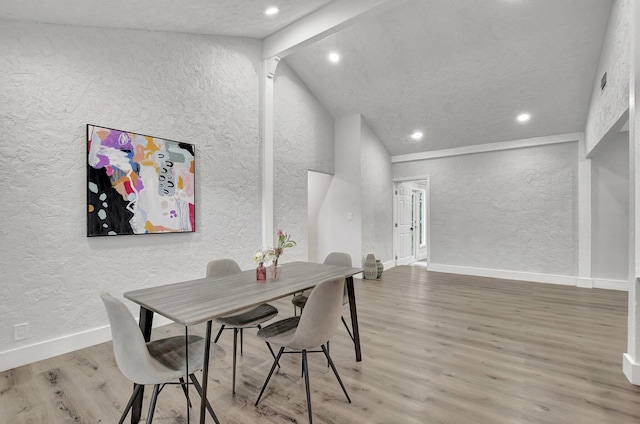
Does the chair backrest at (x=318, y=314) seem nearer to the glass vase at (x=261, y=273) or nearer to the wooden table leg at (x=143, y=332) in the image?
the glass vase at (x=261, y=273)

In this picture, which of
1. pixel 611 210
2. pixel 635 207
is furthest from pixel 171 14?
pixel 611 210

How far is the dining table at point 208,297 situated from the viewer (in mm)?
1514

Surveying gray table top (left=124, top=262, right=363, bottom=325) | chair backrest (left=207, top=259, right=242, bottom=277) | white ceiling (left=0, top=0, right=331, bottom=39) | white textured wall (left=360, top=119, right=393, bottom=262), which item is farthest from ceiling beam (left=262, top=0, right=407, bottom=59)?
chair backrest (left=207, top=259, right=242, bottom=277)

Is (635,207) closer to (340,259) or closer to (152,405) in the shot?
(340,259)

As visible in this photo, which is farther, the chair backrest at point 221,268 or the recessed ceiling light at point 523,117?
the recessed ceiling light at point 523,117

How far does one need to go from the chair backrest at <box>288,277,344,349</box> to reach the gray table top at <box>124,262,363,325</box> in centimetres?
21

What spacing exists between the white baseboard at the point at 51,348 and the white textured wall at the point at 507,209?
18.9 ft

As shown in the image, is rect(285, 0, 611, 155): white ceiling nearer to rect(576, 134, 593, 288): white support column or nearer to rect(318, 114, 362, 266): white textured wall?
rect(318, 114, 362, 266): white textured wall

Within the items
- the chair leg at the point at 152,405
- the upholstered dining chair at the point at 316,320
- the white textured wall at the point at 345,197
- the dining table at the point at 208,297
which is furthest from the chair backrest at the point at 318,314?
the white textured wall at the point at 345,197

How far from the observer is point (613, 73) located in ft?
10.2

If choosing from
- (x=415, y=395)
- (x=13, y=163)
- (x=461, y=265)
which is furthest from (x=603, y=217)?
(x=13, y=163)

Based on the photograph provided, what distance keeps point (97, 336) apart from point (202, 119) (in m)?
2.54

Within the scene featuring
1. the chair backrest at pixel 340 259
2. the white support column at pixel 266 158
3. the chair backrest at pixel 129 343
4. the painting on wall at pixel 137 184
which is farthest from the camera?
the white support column at pixel 266 158

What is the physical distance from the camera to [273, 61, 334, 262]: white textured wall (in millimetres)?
4758
